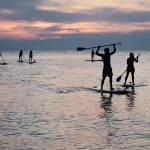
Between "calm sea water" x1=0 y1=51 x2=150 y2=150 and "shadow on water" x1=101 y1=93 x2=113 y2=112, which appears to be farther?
"shadow on water" x1=101 y1=93 x2=113 y2=112

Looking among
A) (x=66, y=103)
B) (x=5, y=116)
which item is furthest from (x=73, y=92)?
(x=5, y=116)

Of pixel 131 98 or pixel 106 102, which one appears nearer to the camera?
pixel 106 102

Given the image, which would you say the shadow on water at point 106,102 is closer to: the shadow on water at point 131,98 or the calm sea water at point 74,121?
the calm sea water at point 74,121

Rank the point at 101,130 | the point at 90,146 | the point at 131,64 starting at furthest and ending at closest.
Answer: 1. the point at 131,64
2. the point at 101,130
3. the point at 90,146

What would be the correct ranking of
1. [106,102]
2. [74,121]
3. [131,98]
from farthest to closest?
[131,98] < [106,102] < [74,121]

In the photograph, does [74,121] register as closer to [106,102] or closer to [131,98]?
[106,102]

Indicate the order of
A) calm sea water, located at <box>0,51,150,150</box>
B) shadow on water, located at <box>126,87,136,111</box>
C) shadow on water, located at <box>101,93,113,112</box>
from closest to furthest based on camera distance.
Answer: calm sea water, located at <box>0,51,150,150</box>, shadow on water, located at <box>101,93,113,112</box>, shadow on water, located at <box>126,87,136,111</box>

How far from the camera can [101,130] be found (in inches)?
440

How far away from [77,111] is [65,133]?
379 centimetres

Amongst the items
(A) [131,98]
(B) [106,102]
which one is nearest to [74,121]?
(B) [106,102]

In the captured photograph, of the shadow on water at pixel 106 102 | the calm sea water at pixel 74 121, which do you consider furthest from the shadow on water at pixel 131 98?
the shadow on water at pixel 106 102

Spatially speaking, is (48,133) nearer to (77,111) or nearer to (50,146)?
(50,146)

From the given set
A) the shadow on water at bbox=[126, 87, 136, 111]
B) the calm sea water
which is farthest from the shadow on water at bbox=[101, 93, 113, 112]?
the shadow on water at bbox=[126, 87, 136, 111]

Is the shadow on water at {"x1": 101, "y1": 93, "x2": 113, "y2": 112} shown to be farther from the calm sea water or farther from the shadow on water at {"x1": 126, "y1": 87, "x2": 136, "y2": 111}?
the shadow on water at {"x1": 126, "y1": 87, "x2": 136, "y2": 111}
